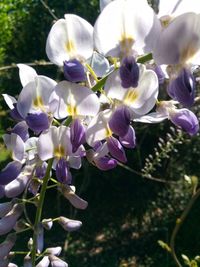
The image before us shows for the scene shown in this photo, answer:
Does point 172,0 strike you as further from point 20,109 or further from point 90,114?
point 20,109

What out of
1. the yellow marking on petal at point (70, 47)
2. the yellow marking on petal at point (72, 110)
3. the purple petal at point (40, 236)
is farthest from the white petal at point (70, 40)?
the purple petal at point (40, 236)

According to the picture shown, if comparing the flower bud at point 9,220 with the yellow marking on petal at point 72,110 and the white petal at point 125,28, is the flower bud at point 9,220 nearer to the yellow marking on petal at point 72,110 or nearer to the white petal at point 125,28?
the yellow marking on petal at point 72,110

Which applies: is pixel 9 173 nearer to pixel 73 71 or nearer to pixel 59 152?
pixel 59 152

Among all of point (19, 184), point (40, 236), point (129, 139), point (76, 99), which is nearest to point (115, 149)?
point (129, 139)

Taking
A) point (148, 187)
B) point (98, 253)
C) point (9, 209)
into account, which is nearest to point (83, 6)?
point (148, 187)

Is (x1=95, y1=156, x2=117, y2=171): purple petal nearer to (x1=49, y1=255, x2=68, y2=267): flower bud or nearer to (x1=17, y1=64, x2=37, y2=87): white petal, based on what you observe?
(x1=17, y1=64, x2=37, y2=87): white petal

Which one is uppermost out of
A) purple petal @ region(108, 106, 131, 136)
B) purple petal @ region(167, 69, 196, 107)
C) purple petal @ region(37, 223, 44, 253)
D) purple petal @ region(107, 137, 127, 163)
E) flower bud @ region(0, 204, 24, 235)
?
purple petal @ region(167, 69, 196, 107)

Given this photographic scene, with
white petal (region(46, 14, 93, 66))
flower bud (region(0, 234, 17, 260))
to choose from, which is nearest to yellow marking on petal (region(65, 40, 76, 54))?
white petal (region(46, 14, 93, 66))
